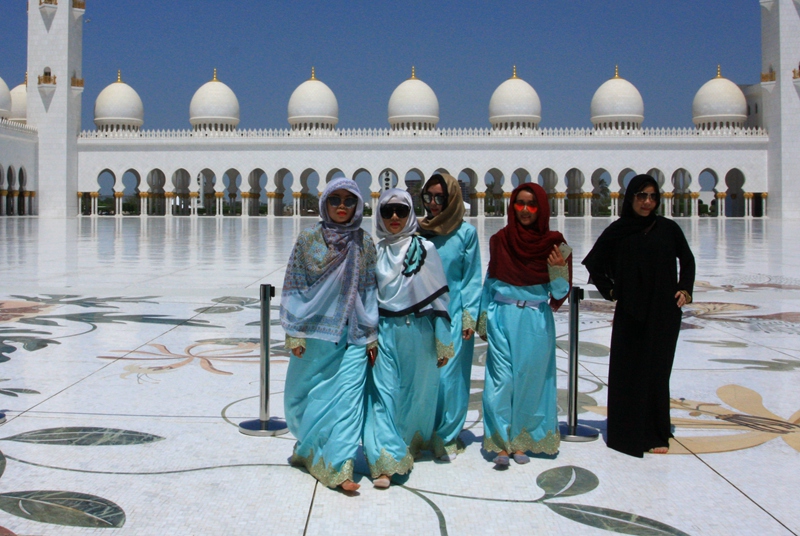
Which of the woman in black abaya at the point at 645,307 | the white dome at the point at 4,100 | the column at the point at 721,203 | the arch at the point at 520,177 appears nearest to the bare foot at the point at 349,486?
the woman in black abaya at the point at 645,307

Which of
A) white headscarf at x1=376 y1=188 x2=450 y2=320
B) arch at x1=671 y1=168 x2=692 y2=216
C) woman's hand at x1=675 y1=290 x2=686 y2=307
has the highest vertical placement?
arch at x1=671 y1=168 x2=692 y2=216

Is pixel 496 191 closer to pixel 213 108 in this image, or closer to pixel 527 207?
pixel 213 108

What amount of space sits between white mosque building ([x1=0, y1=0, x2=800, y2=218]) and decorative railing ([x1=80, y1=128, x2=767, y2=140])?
50mm

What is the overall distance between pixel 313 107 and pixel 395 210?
85.0ft

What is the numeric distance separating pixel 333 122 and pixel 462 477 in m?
26.4

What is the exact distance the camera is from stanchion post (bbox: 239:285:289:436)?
2.35 meters

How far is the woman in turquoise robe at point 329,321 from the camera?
6.77 feet

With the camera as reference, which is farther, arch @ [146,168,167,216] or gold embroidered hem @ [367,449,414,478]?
arch @ [146,168,167,216]

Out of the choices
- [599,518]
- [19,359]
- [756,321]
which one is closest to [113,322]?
[19,359]

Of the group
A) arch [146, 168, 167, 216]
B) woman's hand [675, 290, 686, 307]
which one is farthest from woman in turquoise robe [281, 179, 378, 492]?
arch [146, 168, 167, 216]

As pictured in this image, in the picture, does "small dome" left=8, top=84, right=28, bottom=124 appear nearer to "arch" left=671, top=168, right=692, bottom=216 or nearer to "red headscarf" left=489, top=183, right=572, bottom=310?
"arch" left=671, top=168, right=692, bottom=216

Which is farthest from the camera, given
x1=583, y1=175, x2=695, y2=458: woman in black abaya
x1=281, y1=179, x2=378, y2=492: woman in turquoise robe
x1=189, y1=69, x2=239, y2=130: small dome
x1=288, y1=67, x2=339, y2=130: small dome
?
x1=189, y1=69, x2=239, y2=130: small dome

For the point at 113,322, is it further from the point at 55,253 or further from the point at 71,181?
the point at 71,181

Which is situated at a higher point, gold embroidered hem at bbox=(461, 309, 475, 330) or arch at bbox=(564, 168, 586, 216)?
arch at bbox=(564, 168, 586, 216)
